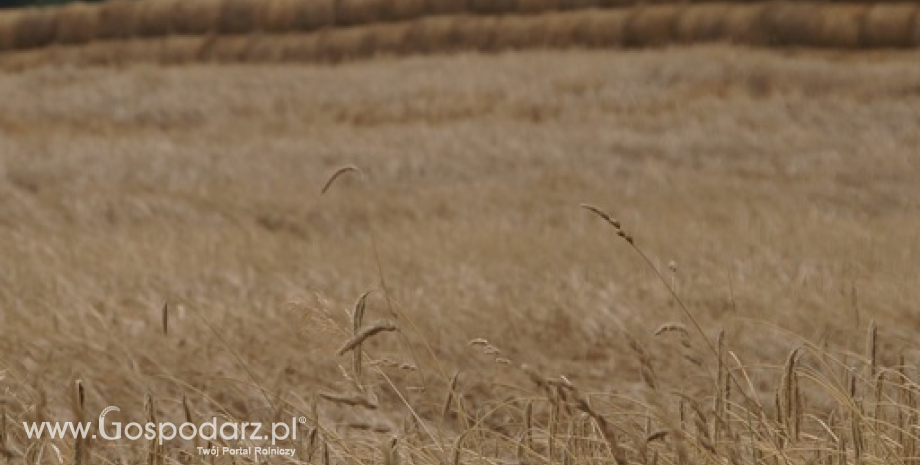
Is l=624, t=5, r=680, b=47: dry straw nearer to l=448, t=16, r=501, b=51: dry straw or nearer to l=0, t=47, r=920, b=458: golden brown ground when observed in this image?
l=448, t=16, r=501, b=51: dry straw

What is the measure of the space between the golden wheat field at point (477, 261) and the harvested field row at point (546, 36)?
0.54 m

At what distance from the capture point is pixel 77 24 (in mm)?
13320

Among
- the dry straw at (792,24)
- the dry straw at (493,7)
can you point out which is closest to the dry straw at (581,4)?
the dry straw at (493,7)

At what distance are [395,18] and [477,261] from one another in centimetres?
907

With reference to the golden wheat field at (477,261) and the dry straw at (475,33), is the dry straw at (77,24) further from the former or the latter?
the golden wheat field at (477,261)

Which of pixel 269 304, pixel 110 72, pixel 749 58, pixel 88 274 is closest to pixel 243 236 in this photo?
pixel 88 274

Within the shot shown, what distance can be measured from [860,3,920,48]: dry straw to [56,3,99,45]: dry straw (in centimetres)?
659

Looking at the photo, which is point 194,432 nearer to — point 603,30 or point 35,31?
point 603,30

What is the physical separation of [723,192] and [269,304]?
2144 millimetres

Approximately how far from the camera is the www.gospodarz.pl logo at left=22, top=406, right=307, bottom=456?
4.93 feet

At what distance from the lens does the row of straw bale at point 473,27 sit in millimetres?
9711

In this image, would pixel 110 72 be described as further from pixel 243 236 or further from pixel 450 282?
pixel 450 282

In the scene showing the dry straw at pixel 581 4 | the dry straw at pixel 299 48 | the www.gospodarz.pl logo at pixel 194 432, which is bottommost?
the www.gospodarz.pl logo at pixel 194 432

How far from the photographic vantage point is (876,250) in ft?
11.7
